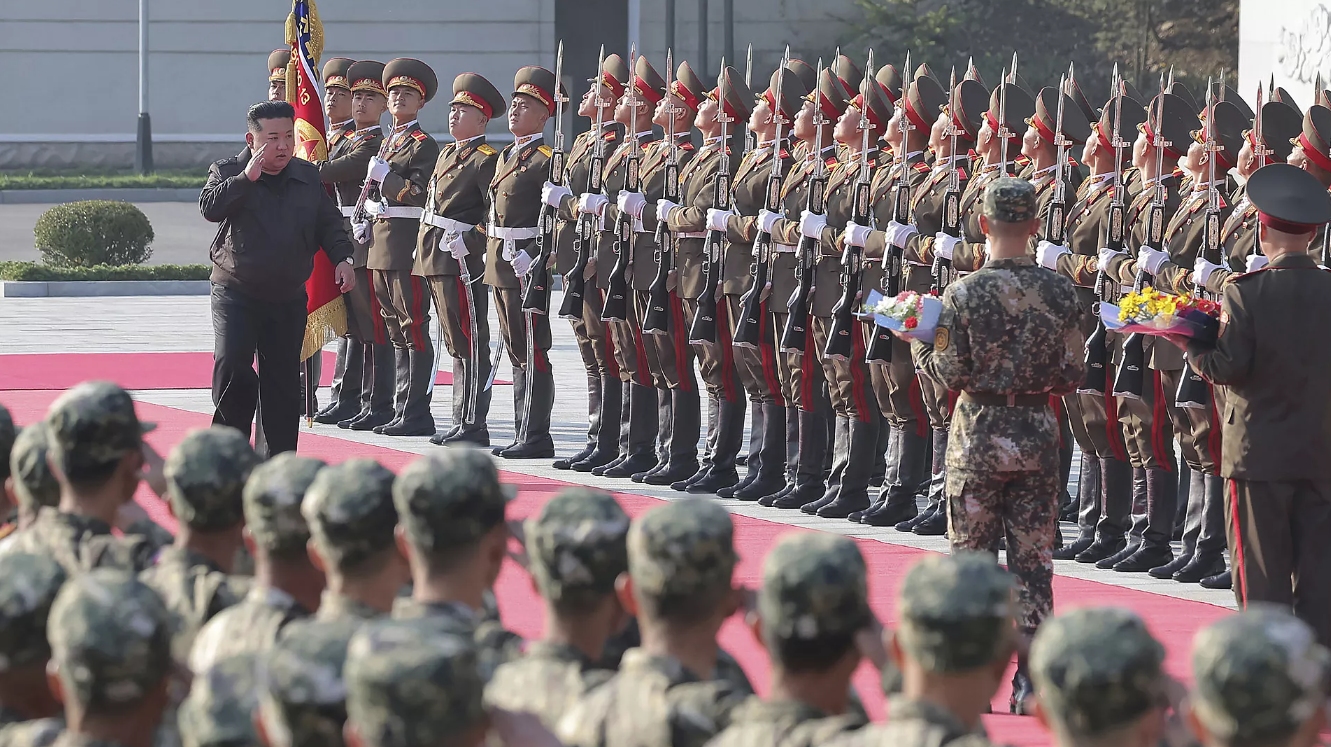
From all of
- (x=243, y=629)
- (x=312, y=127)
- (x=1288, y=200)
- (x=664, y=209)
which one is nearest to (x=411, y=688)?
(x=243, y=629)

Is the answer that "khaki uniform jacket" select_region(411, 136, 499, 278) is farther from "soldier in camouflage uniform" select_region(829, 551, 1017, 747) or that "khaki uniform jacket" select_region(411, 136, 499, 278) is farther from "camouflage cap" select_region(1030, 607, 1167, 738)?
"camouflage cap" select_region(1030, 607, 1167, 738)

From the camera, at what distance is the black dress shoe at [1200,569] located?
8.22m

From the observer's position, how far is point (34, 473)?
4.75 meters

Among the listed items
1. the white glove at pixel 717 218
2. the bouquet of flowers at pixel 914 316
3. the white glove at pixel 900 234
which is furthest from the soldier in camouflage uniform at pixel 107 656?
the white glove at pixel 717 218

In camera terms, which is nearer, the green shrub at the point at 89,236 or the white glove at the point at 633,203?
the white glove at the point at 633,203

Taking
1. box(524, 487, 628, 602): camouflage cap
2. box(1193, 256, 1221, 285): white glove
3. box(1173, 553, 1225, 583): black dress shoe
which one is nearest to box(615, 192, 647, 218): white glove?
box(1193, 256, 1221, 285): white glove

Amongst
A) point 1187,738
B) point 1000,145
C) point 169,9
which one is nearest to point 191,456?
point 1187,738

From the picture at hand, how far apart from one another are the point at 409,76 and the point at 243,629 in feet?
27.5

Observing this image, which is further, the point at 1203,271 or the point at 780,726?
the point at 1203,271

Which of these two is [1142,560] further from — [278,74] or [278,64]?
[278,64]

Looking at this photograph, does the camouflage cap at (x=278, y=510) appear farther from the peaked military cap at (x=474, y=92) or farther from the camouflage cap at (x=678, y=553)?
the peaked military cap at (x=474, y=92)

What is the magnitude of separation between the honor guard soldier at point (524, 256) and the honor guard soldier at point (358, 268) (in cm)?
113

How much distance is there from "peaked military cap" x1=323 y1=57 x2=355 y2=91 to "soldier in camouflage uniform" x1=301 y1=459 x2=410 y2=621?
887cm

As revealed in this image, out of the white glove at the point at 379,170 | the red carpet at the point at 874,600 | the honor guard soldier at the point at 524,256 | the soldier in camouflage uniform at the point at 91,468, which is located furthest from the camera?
the white glove at the point at 379,170
